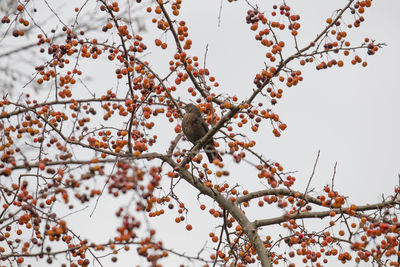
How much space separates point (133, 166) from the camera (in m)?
3.15

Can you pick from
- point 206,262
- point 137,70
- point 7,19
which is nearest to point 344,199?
point 206,262

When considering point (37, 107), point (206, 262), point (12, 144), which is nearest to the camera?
point (206, 262)

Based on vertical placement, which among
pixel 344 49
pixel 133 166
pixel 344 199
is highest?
pixel 344 49

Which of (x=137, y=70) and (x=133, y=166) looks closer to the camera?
(x=133, y=166)

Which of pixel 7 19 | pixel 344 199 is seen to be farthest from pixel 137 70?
pixel 344 199

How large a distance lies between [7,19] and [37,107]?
2.98 feet

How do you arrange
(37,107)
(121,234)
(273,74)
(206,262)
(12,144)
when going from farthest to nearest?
(37,107)
(273,74)
(12,144)
(206,262)
(121,234)

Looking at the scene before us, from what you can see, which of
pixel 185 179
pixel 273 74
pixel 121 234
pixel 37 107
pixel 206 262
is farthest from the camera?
pixel 185 179

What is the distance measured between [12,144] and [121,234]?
6.93 feet

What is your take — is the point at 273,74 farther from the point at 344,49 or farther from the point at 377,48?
the point at 377,48

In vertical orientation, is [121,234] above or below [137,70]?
below

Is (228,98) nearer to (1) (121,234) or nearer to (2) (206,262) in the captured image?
(2) (206,262)

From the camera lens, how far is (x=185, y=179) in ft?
19.2

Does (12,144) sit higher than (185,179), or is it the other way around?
(185,179)
